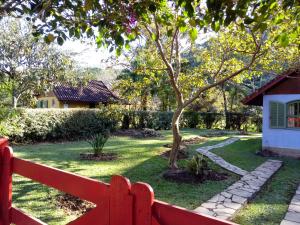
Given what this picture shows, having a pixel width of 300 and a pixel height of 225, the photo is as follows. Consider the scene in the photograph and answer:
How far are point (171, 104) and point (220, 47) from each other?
797 inches

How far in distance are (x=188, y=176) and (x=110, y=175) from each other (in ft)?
6.92

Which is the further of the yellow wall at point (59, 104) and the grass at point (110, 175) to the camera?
the yellow wall at point (59, 104)

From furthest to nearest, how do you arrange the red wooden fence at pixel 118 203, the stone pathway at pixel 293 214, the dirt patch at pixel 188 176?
the dirt patch at pixel 188 176 → the stone pathway at pixel 293 214 → the red wooden fence at pixel 118 203

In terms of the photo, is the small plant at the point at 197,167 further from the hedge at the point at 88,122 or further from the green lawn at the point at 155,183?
the hedge at the point at 88,122

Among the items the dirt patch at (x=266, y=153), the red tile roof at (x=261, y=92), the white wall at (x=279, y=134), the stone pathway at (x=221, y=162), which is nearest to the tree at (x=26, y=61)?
the stone pathway at (x=221, y=162)

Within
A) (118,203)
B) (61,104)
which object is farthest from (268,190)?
(61,104)

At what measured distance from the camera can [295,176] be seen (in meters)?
9.64

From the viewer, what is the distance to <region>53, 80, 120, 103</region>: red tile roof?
102 ft

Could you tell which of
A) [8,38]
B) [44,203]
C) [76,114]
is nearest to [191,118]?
[76,114]

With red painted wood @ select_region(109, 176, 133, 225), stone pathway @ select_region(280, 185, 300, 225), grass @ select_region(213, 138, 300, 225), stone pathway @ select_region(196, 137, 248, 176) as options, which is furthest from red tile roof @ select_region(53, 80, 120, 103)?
red painted wood @ select_region(109, 176, 133, 225)

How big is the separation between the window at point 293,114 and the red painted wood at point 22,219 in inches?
498

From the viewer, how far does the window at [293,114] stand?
13.4 metres

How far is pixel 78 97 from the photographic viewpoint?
3139 cm

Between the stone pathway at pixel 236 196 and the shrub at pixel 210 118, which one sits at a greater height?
the shrub at pixel 210 118
